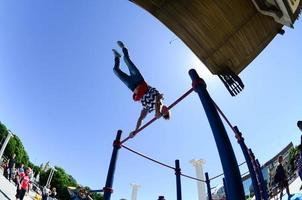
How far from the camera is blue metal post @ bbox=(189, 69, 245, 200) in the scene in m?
2.54

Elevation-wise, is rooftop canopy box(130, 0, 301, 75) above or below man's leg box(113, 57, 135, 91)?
above

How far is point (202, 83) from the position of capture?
3.66m

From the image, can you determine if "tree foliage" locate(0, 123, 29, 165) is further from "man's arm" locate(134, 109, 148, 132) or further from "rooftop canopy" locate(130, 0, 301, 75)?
"rooftop canopy" locate(130, 0, 301, 75)

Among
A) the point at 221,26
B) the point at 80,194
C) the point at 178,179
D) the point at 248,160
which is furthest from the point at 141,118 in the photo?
the point at 221,26

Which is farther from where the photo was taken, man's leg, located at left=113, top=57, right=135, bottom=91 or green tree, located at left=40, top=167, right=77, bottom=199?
green tree, located at left=40, top=167, right=77, bottom=199

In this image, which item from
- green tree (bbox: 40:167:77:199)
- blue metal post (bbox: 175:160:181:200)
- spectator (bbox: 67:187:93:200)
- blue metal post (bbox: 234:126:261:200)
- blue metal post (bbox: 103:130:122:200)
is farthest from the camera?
green tree (bbox: 40:167:77:199)

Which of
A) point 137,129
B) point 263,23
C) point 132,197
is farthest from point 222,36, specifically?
point 132,197

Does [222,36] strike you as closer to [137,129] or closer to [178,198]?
[137,129]

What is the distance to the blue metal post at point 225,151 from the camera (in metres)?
2.54

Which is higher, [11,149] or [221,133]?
[11,149]

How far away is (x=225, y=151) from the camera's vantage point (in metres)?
2.81

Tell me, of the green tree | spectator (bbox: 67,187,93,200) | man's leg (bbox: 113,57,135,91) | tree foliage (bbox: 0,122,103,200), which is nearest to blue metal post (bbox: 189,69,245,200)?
man's leg (bbox: 113,57,135,91)

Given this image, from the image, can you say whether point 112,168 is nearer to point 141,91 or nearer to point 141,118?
point 141,118

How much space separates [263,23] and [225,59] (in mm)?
1177
